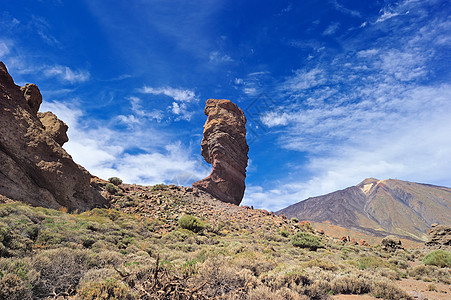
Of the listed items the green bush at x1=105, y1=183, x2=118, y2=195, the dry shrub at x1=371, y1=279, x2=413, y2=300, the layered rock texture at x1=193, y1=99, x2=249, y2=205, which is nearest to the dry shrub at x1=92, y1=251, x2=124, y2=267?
the dry shrub at x1=371, y1=279, x2=413, y2=300

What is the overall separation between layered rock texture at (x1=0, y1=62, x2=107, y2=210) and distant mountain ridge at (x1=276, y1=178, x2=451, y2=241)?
12325cm

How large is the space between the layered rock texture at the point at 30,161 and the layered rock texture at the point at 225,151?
16747 millimetres

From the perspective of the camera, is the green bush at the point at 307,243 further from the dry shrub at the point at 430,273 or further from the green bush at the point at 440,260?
the dry shrub at the point at 430,273

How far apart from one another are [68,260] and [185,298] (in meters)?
4.09

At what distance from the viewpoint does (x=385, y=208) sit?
149875mm

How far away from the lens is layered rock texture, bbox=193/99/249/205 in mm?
32781

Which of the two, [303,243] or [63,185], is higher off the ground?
[63,185]

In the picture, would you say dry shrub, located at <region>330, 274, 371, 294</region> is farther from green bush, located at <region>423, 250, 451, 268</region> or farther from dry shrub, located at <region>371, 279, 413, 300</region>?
green bush, located at <region>423, 250, 451, 268</region>

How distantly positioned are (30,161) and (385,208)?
182125mm

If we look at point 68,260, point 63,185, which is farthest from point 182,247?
point 63,185

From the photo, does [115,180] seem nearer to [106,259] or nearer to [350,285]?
[106,259]

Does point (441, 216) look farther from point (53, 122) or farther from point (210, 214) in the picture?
point (53, 122)

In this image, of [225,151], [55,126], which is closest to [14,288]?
[55,126]

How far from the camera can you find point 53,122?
20.7 metres
